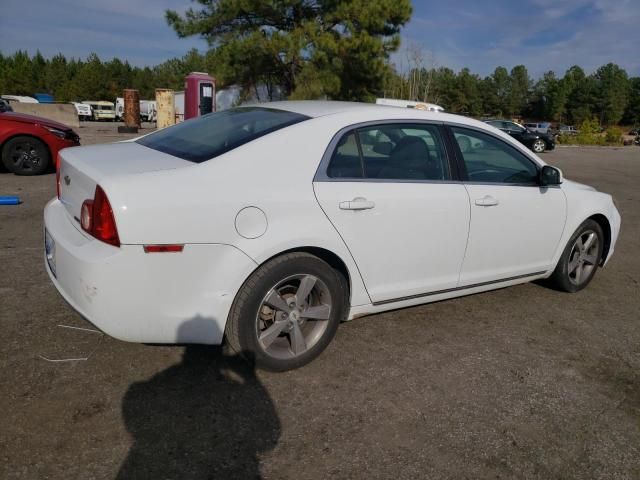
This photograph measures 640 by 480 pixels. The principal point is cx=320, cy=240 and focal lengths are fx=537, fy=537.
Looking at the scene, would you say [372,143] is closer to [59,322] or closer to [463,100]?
[59,322]

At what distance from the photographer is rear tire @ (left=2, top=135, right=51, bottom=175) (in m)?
9.09

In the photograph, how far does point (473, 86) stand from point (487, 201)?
10636 centimetres

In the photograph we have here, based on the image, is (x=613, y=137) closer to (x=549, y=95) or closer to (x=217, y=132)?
(x=217, y=132)

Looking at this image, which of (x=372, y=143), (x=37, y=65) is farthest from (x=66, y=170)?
(x=37, y=65)

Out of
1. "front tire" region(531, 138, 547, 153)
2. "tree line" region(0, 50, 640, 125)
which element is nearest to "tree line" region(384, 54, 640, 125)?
"tree line" region(0, 50, 640, 125)

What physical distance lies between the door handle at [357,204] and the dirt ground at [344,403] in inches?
36.8

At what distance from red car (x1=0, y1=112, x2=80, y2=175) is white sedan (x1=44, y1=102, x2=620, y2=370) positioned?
651 centimetres

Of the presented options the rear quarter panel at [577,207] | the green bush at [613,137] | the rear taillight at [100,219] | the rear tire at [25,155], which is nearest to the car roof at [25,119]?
the rear tire at [25,155]

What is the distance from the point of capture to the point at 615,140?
1591 inches

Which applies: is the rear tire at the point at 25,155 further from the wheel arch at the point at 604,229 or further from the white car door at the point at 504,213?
the wheel arch at the point at 604,229

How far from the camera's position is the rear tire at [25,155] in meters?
9.09

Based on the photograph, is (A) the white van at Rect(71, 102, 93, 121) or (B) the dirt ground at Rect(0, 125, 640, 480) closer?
(B) the dirt ground at Rect(0, 125, 640, 480)

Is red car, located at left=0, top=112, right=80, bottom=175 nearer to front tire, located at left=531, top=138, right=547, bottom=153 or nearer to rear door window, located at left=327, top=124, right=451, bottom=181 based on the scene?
rear door window, located at left=327, top=124, right=451, bottom=181

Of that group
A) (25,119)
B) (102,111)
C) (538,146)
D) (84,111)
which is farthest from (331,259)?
(102,111)
